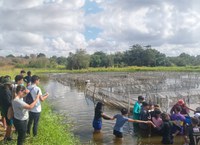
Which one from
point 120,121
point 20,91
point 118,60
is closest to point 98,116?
point 120,121

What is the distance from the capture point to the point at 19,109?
694 cm

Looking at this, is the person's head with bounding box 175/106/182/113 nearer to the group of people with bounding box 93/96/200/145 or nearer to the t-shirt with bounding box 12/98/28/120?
the group of people with bounding box 93/96/200/145

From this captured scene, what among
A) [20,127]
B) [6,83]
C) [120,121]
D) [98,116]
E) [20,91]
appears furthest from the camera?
[98,116]

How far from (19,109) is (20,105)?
0.49 ft

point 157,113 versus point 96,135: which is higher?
point 157,113

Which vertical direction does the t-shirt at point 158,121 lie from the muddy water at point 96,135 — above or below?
above

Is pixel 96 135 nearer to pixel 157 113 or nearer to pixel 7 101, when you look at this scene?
pixel 157 113

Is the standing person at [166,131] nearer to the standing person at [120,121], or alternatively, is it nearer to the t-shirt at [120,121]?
the standing person at [120,121]

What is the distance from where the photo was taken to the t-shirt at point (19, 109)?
6824 mm

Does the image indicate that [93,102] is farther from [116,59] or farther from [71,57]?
[116,59]

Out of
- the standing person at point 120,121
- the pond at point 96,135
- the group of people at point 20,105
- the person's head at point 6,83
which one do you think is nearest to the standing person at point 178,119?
the pond at point 96,135

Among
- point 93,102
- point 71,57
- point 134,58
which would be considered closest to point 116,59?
point 134,58

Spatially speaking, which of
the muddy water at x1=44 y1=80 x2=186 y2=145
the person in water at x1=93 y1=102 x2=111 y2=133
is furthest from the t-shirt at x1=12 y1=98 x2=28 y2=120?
the person in water at x1=93 y1=102 x2=111 y2=133

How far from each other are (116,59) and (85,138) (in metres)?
80.3
